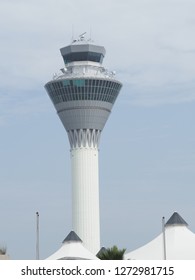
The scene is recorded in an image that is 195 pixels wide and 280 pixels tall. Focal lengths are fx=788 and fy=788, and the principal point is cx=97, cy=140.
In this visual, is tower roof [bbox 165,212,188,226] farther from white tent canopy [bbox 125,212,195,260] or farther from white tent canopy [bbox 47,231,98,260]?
white tent canopy [bbox 47,231,98,260]

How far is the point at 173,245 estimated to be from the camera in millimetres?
119188

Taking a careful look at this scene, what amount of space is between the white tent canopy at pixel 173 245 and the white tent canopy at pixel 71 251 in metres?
6.85

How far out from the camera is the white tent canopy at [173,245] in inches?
4567

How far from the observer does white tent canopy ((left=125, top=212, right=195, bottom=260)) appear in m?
116

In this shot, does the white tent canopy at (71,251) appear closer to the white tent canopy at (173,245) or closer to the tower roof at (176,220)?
the white tent canopy at (173,245)

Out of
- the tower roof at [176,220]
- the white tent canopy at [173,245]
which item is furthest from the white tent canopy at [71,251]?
the tower roof at [176,220]

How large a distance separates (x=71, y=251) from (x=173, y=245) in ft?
51.8

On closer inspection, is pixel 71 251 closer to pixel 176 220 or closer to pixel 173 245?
pixel 173 245
